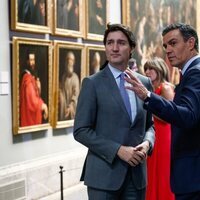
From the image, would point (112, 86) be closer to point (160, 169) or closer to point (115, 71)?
point (115, 71)

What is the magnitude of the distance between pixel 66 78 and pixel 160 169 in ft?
5.95

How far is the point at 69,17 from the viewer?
21.5 ft

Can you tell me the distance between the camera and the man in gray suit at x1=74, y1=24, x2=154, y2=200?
3408 millimetres

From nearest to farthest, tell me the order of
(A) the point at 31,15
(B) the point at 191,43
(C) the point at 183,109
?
(C) the point at 183,109
(B) the point at 191,43
(A) the point at 31,15

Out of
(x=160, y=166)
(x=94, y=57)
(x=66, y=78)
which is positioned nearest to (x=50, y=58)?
(x=66, y=78)

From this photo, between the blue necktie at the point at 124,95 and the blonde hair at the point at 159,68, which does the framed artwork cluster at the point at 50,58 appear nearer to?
the blonde hair at the point at 159,68

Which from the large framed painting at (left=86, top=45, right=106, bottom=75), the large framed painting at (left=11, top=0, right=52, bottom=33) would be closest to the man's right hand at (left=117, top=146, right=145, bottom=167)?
the large framed painting at (left=11, top=0, right=52, bottom=33)

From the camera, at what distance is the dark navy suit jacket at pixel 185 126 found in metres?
2.90

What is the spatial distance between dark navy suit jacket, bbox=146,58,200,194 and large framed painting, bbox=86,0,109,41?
4.08 m

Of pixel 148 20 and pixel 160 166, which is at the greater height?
pixel 148 20

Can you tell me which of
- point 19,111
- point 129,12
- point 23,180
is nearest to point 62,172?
point 23,180

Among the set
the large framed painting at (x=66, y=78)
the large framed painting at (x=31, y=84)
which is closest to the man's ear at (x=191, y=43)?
the large framed painting at (x=31, y=84)

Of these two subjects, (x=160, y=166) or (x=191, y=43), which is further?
(x=160, y=166)

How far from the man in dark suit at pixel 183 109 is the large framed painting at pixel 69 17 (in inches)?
126
